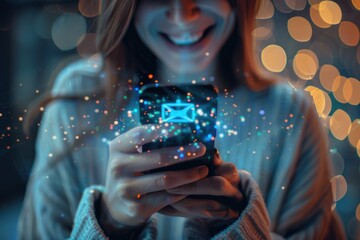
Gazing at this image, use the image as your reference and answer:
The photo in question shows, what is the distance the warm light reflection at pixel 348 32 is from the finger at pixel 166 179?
330mm

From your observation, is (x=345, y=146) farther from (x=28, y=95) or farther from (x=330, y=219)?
(x=28, y=95)

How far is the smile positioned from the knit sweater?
3.9 inches

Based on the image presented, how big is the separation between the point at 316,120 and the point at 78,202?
1.32ft

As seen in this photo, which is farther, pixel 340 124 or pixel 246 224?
pixel 340 124

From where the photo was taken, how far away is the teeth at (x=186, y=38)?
0.67m

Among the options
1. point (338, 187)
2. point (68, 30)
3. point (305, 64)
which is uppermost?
point (68, 30)

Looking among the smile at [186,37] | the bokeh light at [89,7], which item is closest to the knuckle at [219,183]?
the smile at [186,37]

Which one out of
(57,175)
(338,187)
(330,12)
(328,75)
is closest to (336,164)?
(338,187)

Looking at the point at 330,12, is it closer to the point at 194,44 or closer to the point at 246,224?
the point at 194,44

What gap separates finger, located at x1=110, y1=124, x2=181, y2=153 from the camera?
59 cm

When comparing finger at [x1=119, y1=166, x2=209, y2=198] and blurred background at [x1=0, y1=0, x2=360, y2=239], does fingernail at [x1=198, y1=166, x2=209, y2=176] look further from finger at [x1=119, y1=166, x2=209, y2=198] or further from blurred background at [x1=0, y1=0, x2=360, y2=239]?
blurred background at [x1=0, y1=0, x2=360, y2=239]

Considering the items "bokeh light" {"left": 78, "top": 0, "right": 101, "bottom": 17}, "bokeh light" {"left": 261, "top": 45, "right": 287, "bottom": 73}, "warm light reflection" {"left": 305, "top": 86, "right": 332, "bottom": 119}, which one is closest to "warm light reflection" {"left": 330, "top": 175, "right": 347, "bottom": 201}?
"warm light reflection" {"left": 305, "top": 86, "right": 332, "bottom": 119}

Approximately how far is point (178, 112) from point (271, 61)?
183mm

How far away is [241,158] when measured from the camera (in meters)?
0.67
